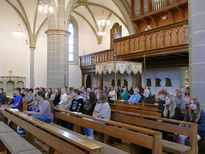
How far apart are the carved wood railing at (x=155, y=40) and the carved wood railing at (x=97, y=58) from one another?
284cm

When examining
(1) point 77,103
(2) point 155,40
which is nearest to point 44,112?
(1) point 77,103

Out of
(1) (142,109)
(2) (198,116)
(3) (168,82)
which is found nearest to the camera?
(2) (198,116)

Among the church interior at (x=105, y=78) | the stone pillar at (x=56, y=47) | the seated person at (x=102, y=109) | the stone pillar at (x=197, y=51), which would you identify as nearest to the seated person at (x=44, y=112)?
the church interior at (x=105, y=78)

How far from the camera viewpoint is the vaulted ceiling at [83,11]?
15.6 meters

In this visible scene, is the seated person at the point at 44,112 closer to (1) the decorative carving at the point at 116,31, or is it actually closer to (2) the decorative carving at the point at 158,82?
(2) the decorative carving at the point at 158,82

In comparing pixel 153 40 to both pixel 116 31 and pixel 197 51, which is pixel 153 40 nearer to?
pixel 197 51

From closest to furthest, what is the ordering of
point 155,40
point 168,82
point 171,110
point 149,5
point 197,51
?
point 171,110 → point 197,51 → point 155,40 → point 149,5 → point 168,82

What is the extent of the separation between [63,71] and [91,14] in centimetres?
1066

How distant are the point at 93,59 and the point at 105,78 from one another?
7.76ft

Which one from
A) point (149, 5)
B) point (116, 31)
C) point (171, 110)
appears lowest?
point (171, 110)

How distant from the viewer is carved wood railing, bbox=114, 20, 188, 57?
9172 millimetres

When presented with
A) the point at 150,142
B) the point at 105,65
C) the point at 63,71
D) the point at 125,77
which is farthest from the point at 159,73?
the point at 150,142

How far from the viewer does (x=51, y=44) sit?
10.9m

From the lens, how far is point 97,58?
1666cm
